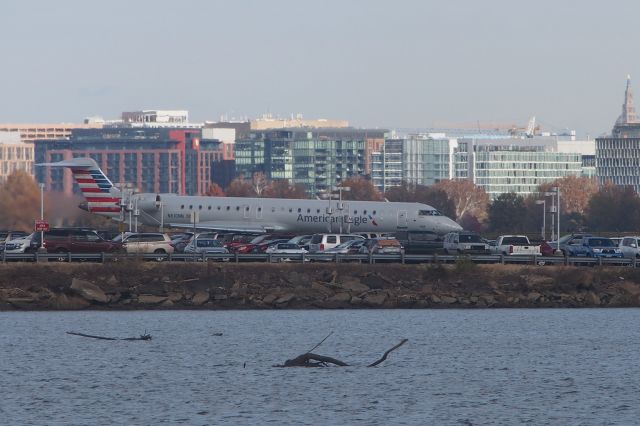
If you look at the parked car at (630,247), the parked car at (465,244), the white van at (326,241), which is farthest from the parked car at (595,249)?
the white van at (326,241)

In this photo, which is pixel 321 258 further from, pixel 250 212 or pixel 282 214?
pixel 250 212

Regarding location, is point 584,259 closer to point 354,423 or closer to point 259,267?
point 259,267

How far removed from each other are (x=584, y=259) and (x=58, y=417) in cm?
4507

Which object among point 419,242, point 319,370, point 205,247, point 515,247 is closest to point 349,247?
point 419,242

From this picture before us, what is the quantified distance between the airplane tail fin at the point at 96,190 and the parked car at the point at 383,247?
36.2m

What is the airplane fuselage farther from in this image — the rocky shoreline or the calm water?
the calm water

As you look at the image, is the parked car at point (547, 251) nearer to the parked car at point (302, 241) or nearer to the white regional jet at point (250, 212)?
the parked car at point (302, 241)

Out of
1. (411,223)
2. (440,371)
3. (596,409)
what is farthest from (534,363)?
(411,223)

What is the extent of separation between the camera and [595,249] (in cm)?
9525

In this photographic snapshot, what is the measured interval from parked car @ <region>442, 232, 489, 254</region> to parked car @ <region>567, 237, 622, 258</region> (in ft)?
17.2

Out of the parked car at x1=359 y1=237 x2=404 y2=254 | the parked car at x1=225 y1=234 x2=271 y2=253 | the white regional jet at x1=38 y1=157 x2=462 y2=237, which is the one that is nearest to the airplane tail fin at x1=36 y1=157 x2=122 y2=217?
the white regional jet at x1=38 y1=157 x2=462 y2=237

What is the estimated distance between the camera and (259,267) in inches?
3290

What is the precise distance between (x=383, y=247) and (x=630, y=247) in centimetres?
1476

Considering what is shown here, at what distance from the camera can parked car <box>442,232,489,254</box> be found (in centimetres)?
9719
